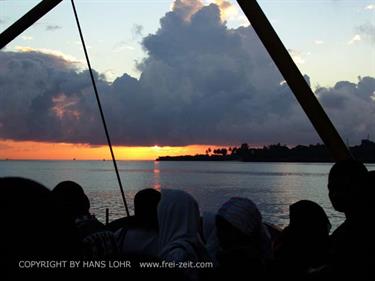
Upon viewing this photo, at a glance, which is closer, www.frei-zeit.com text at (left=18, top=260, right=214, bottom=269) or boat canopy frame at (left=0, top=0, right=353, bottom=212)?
www.frei-zeit.com text at (left=18, top=260, right=214, bottom=269)

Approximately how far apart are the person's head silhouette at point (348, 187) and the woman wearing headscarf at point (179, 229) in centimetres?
88

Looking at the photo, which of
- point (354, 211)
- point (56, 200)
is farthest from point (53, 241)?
point (354, 211)

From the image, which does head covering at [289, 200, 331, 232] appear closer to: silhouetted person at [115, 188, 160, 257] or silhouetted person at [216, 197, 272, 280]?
silhouetted person at [216, 197, 272, 280]

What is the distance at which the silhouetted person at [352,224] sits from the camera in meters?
2.43

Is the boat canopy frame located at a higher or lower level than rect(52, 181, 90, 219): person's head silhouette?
higher

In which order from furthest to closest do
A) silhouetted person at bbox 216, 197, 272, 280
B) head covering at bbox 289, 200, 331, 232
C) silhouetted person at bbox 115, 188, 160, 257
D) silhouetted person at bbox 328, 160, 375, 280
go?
silhouetted person at bbox 115, 188, 160, 257 < head covering at bbox 289, 200, 331, 232 < silhouetted person at bbox 216, 197, 272, 280 < silhouetted person at bbox 328, 160, 375, 280

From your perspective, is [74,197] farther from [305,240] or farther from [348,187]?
[348,187]

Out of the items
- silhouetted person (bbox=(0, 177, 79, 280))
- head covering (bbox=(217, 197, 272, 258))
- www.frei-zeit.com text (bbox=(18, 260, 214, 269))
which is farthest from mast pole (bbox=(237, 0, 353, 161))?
silhouetted person (bbox=(0, 177, 79, 280))

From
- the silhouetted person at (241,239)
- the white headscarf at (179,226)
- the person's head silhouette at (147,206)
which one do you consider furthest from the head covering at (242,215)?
the person's head silhouette at (147,206)

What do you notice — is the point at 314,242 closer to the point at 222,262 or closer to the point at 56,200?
the point at 222,262

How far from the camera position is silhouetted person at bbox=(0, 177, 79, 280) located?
1200 mm

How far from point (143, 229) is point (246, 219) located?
40.0 inches

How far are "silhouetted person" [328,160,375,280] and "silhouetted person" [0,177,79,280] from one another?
1.69 metres

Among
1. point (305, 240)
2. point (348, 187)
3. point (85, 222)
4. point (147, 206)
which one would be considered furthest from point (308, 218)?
point (85, 222)
